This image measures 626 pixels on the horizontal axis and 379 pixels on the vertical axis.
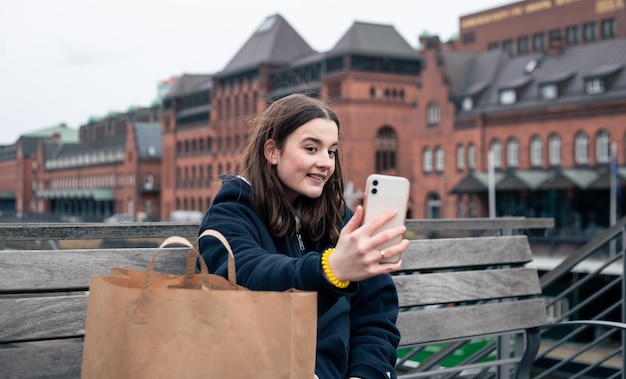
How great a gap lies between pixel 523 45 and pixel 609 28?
25.5 ft

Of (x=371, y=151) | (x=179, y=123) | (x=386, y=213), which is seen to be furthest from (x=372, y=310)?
(x=179, y=123)

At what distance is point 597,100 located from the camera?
148 feet

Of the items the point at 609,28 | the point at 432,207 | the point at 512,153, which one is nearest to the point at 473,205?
the point at 432,207

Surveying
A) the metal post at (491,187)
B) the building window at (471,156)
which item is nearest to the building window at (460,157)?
the building window at (471,156)

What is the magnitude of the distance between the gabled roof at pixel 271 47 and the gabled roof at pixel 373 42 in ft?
31.1

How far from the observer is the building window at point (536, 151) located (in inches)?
1895

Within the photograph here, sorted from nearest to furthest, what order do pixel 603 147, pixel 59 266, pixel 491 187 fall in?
pixel 59 266, pixel 603 147, pixel 491 187

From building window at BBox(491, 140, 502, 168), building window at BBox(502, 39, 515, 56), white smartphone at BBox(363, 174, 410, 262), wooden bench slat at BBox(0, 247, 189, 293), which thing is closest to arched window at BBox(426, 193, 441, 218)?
building window at BBox(491, 140, 502, 168)

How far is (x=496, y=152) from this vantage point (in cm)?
5106

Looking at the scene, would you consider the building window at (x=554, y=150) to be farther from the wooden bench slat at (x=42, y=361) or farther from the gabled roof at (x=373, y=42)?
the wooden bench slat at (x=42, y=361)

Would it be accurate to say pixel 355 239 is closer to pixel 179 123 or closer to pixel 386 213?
pixel 386 213

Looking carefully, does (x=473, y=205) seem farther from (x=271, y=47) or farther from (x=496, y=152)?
(x=271, y=47)

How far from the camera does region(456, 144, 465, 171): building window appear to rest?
5284 cm

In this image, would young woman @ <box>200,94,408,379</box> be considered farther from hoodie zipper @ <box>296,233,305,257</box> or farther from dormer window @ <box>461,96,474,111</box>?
dormer window @ <box>461,96,474,111</box>
